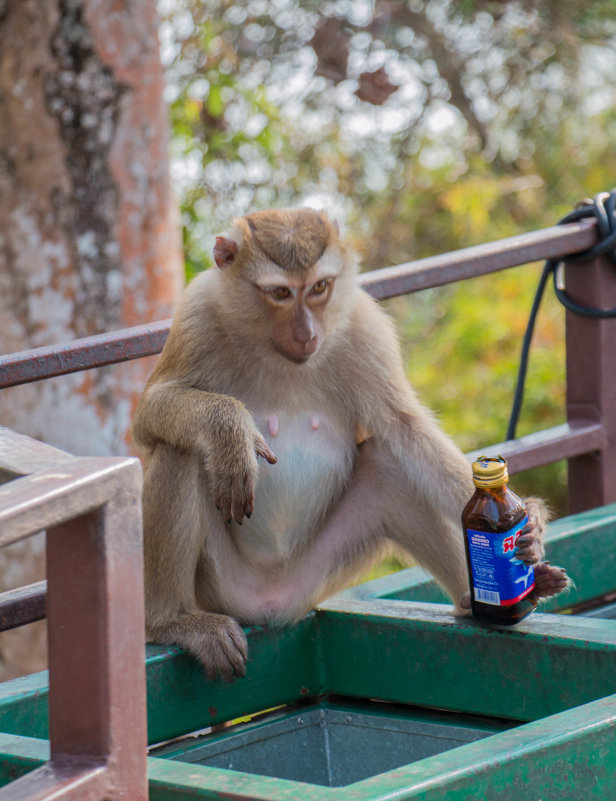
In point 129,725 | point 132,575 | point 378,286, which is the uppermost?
point 378,286

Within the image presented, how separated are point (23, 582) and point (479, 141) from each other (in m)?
4.71

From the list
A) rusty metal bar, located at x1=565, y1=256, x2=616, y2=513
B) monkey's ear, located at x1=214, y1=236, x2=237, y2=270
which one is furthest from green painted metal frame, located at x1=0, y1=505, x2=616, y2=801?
rusty metal bar, located at x1=565, y1=256, x2=616, y2=513

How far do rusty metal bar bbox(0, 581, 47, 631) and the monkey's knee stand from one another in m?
0.22

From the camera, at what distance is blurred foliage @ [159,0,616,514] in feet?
20.5

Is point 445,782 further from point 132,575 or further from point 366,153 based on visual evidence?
point 366,153

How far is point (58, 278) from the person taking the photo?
4035mm

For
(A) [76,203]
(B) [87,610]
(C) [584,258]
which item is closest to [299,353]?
(C) [584,258]

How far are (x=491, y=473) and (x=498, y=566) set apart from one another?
0.17 metres

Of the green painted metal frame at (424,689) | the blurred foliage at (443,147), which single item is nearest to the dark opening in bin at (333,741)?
the green painted metal frame at (424,689)

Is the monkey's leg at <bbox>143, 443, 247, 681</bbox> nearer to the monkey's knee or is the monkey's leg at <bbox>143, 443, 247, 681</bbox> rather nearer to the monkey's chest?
the monkey's knee

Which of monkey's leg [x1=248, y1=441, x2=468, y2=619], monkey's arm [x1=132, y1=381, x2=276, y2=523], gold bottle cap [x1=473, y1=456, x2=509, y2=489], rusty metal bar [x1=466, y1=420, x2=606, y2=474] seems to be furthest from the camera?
rusty metal bar [x1=466, y1=420, x2=606, y2=474]

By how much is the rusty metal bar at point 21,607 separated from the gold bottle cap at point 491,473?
0.81 m

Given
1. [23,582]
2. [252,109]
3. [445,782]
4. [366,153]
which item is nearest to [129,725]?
[445,782]

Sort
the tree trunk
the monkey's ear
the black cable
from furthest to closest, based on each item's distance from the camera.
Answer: the tree trunk, the black cable, the monkey's ear
